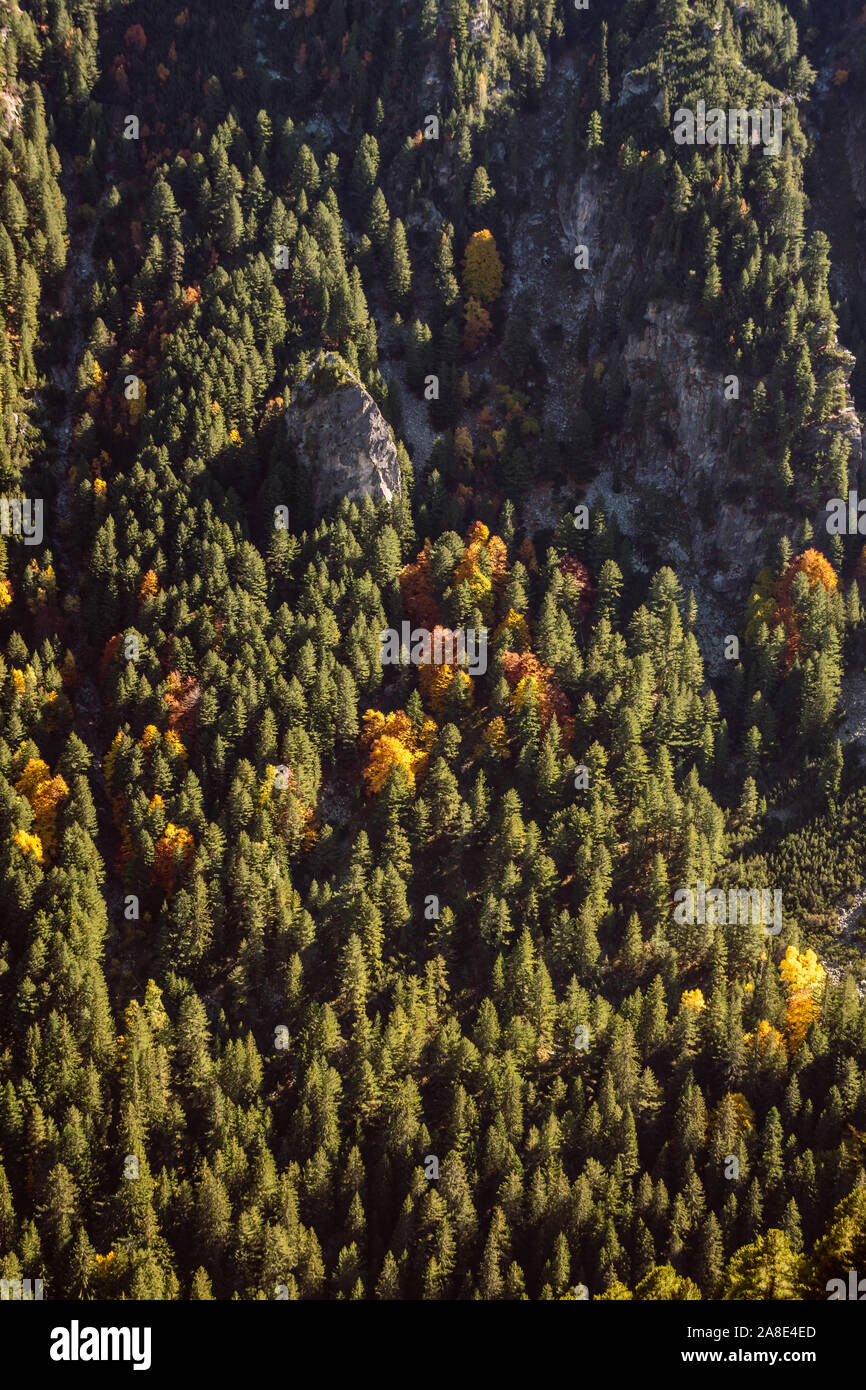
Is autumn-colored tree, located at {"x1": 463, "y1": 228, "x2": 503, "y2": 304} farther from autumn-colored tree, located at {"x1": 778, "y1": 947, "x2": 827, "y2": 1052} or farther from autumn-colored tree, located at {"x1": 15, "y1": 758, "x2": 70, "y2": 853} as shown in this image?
autumn-colored tree, located at {"x1": 778, "y1": 947, "x2": 827, "y2": 1052}

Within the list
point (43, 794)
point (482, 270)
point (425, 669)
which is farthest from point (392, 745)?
point (482, 270)

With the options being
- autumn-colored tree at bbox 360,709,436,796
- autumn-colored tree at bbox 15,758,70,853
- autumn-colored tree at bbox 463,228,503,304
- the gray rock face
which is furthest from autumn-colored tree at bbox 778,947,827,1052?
autumn-colored tree at bbox 463,228,503,304

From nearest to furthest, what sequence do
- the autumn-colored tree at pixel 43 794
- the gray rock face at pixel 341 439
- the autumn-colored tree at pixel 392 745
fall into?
the autumn-colored tree at pixel 43 794 → the autumn-colored tree at pixel 392 745 → the gray rock face at pixel 341 439

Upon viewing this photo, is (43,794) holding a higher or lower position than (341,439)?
lower

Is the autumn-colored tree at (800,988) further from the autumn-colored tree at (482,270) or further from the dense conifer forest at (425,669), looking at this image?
the autumn-colored tree at (482,270)

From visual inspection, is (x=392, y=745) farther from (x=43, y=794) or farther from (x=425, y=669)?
(x=43, y=794)

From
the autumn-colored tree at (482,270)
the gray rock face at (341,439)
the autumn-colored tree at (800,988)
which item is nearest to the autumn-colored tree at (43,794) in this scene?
the gray rock face at (341,439)
